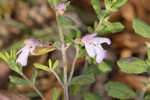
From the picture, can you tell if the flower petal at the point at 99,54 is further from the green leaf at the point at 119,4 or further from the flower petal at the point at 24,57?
the flower petal at the point at 24,57

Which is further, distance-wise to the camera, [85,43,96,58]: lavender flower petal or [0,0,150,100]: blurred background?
[0,0,150,100]: blurred background

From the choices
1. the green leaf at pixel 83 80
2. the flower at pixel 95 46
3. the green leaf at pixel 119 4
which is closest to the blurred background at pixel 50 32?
the green leaf at pixel 83 80

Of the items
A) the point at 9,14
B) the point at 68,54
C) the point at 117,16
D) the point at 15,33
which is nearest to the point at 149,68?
the point at 68,54

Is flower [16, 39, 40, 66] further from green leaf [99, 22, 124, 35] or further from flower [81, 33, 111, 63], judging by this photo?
green leaf [99, 22, 124, 35]

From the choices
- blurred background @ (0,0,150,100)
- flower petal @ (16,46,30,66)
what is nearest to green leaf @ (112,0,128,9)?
flower petal @ (16,46,30,66)

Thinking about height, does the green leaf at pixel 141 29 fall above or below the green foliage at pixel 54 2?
below

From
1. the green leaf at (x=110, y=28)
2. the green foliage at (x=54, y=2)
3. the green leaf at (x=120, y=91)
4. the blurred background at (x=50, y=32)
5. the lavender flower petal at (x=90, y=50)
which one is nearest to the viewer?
the lavender flower petal at (x=90, y=50)
